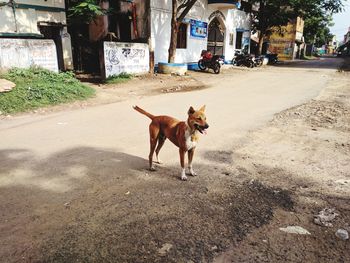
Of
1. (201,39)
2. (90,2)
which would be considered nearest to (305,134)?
(90,2)

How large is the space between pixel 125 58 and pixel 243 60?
42.8 ft

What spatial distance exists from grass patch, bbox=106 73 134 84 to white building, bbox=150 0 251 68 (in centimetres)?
365

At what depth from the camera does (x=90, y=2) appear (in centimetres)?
1390

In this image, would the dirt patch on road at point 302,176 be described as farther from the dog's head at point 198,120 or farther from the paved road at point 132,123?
the dog's head at point 198,120

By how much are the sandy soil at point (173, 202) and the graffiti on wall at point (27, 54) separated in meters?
5.80

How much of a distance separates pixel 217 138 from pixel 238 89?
23.6ft

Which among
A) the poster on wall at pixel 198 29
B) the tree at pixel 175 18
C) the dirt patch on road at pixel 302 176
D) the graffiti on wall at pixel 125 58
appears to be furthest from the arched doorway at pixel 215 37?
the dirt patch on road at pixel 302 176

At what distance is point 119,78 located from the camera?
13.6 metres

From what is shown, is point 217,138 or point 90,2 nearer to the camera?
point 217,138

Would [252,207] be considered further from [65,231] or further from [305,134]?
[305,134]

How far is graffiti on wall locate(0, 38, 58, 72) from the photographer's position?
1034 centimetres

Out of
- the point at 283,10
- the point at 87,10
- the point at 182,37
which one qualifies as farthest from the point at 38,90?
the point at 283,10

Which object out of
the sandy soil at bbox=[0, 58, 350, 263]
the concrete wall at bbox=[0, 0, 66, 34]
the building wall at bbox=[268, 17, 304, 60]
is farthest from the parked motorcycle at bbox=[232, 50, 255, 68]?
the sandy soil at bbox=[0, 58, 350, 263]

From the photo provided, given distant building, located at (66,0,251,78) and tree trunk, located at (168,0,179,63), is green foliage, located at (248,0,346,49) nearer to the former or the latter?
distant building, located at (66,0,251,78)
